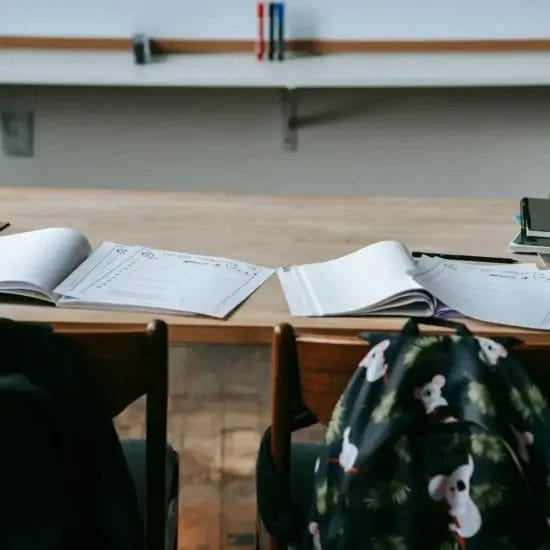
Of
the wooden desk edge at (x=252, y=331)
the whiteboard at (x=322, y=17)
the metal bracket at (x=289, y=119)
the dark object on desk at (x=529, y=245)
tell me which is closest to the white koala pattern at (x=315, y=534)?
the wooden desk edge at (x=252, y=331)

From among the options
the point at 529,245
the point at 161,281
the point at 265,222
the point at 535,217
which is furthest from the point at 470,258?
the point at 161,281

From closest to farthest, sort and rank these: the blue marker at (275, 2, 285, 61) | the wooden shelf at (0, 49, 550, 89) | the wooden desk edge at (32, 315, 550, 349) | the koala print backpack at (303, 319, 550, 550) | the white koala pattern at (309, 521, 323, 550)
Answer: the koala print backpack at (303, 319, 550, 550)
the white koala pattern at (309, 521, 323, 550)
the wooden desk edge at (32, 315, 550, 349)
the wooden shelf at (0, 49, 550, 89)
the blue marker at (275, 2, 285, 61)

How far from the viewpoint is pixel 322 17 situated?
2.90m

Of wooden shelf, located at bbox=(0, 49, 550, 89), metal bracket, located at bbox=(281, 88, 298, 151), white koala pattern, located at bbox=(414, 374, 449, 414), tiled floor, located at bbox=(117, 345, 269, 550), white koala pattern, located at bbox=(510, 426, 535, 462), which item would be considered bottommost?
tiled floor, located at bbox=(117, 345, 269, 550)

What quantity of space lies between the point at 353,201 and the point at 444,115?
1.32 metres

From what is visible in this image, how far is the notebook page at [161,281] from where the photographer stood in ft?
4.08

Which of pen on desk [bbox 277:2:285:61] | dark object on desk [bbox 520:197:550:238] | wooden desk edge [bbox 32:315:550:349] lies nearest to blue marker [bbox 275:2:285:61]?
pen on desk [bbox 277:2:285:61]

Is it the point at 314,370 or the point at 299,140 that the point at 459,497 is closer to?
the point at 314,370

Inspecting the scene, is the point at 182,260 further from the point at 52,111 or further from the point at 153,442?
the point at 52,111

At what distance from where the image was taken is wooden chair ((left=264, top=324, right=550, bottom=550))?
3.08 ft

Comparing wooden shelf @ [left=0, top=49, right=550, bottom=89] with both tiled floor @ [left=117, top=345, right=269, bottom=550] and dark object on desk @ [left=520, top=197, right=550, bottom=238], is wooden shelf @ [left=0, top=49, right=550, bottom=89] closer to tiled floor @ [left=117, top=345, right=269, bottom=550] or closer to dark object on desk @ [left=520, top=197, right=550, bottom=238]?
tiled floor @ [left=117, top=345, right=269, bottom=550]

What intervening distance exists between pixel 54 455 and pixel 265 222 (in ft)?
2.60

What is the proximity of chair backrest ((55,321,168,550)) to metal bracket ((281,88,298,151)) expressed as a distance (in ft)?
6.58

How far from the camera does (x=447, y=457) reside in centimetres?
87
